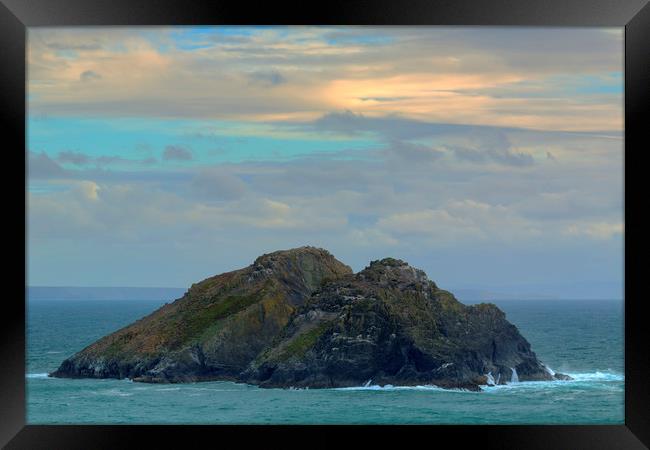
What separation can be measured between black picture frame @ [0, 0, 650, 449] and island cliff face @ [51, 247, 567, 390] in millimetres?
22134

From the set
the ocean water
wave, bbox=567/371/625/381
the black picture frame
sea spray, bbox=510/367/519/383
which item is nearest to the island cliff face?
sea spray, bbox=510/367/519/383

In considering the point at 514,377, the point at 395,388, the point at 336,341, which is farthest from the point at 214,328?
the point at 514,377

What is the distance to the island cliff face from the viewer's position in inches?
1389

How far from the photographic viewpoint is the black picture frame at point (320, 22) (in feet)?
41.0

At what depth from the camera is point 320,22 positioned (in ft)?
41.2

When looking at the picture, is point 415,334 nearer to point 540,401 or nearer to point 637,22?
point 540,401

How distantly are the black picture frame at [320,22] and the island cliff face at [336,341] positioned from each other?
72.6 ft

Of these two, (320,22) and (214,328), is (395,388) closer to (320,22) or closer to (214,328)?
(214,328)

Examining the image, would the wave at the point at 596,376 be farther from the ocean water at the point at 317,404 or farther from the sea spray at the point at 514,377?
the sea spray at the point at 514,377

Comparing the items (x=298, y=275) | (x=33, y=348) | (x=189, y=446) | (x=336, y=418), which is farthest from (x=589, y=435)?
(x=33, y=348)

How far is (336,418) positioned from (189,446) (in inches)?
716

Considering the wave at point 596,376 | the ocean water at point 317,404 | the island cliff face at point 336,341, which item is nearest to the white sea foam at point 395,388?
the ocean water at point 317,404

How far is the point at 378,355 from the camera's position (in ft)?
116

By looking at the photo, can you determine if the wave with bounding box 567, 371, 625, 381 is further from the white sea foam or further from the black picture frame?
the black picture frame
